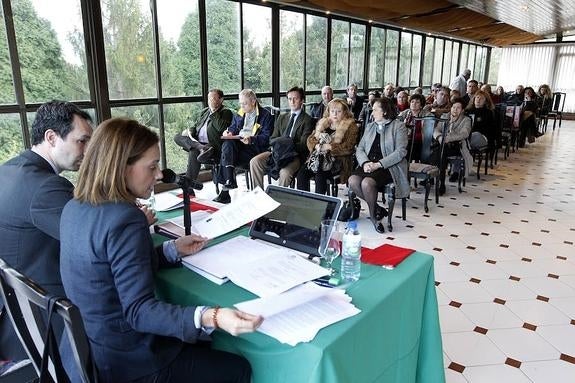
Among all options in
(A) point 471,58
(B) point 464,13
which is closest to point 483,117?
(B) point 464,13

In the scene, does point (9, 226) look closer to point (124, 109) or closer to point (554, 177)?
point (124, 109)

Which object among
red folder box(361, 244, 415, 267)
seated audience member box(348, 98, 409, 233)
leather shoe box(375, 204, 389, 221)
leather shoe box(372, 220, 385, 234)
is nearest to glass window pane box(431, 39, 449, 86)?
seated audience member box(348, 98, 409, 233)

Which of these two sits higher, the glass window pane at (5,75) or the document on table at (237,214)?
the glass window pane at (5,75)

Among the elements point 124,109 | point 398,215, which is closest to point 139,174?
point 398,215

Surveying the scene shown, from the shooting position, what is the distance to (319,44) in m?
8.77

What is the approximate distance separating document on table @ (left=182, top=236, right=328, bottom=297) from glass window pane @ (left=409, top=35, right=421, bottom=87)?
12095 mm

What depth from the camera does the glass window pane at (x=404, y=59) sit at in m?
11.9

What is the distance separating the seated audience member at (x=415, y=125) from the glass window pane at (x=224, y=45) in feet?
9.26

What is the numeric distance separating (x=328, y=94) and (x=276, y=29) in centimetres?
154

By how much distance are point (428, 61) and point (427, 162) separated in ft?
30.4

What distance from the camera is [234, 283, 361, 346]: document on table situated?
125 cm

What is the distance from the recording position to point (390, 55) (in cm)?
1146

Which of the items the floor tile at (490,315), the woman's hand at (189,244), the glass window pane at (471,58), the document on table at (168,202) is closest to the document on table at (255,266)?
the woman's hand at (189,244)

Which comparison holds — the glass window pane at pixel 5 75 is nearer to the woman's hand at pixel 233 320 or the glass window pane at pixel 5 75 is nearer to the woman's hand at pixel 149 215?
the woman's hand at pixel 149 215
